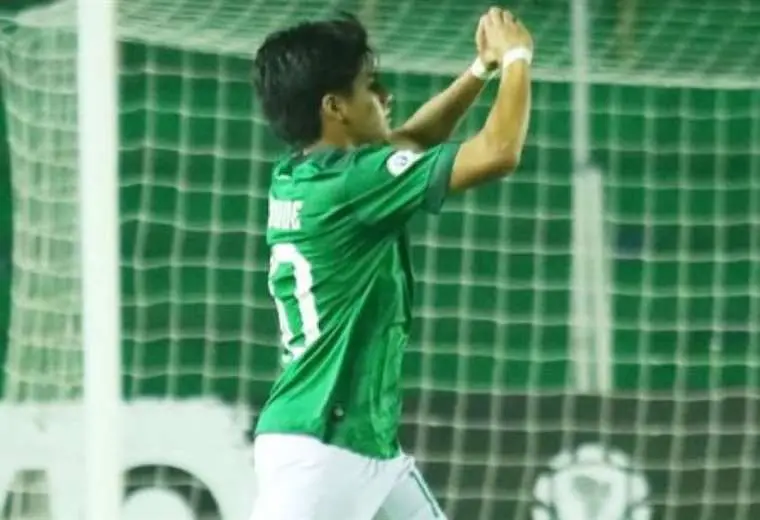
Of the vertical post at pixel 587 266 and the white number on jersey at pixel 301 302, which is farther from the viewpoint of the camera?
the vertical post at pixel 587 266

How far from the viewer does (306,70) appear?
2.25 m

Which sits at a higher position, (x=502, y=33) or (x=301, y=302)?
(x=502, y=33)

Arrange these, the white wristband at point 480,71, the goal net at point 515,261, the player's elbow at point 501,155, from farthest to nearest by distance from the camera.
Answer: the goal net at point 515,261, the white wristband at point 480,71, the player's elbow at point 501,155

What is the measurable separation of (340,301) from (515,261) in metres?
1.76

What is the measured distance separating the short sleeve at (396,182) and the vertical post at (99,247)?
740 millimetres

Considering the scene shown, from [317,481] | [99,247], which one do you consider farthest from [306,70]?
[99,247]

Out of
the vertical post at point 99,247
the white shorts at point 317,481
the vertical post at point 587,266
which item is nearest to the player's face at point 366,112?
the white shorts at point 317,481

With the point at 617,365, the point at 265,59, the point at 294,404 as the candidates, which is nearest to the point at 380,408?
the point at 294,404

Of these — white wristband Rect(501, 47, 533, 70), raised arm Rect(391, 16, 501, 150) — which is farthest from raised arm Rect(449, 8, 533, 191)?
raised arm Rect(391, 16, 501, 150)

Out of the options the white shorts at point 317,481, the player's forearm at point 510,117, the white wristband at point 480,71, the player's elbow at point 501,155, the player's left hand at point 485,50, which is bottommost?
the white shorts at point 317,481

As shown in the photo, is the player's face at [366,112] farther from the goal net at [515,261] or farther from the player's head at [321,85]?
the goal net at [515,261]

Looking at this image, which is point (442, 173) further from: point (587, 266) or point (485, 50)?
point (587, 266)

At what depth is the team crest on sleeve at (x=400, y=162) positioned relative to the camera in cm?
215

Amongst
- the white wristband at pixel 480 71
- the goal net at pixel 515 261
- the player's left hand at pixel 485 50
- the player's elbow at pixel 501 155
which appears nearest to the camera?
the player's elbow at pixel 501 155
